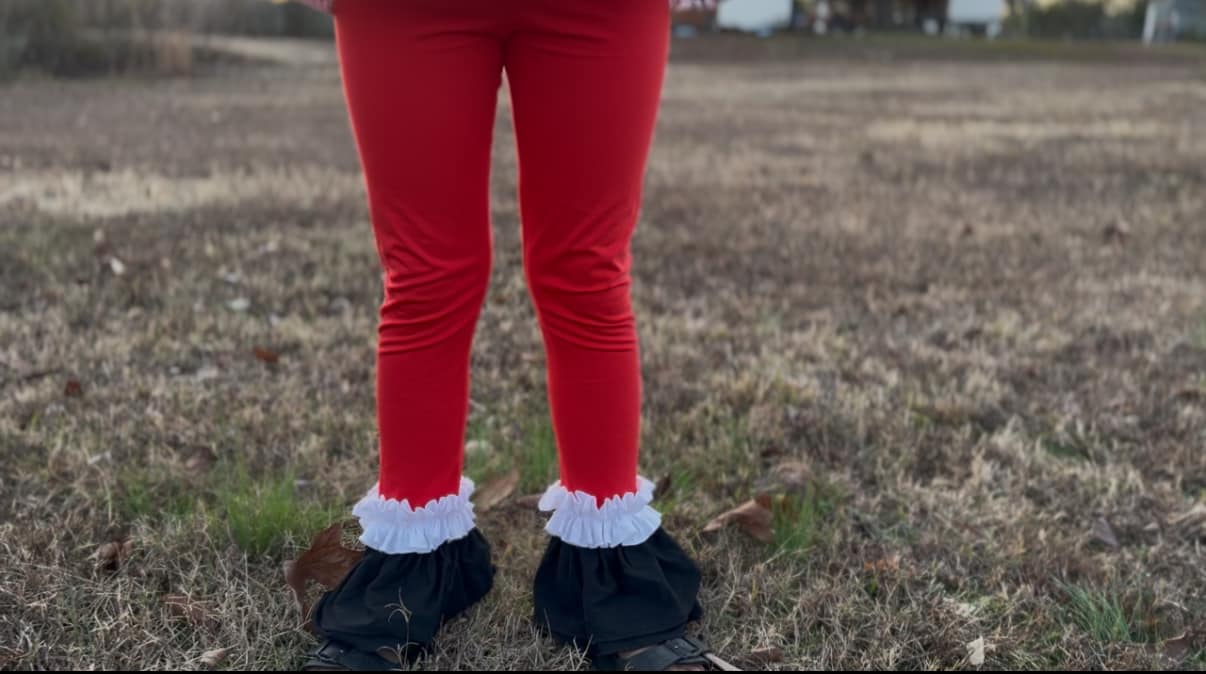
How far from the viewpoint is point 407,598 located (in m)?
1.62

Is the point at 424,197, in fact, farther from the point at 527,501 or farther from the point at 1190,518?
the point at 1190,518

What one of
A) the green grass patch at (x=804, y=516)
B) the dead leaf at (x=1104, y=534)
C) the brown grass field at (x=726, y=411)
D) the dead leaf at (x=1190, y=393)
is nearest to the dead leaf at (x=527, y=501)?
the brown grass field at (x=726, y=411)

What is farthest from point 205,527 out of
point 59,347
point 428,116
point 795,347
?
point 795,347

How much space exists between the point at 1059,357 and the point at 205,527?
2.59 m

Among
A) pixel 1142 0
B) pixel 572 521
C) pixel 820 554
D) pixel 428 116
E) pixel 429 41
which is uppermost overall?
pixel 1142 0

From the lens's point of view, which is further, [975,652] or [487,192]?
[975,652]

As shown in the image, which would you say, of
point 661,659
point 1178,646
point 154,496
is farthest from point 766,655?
point 154,496

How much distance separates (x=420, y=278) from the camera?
1.53m

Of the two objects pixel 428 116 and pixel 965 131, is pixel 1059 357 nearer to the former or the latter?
pixel 428 116

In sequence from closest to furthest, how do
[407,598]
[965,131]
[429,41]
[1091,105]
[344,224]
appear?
[429,41], [407,598], [344,224], [965,131], [1091,105]

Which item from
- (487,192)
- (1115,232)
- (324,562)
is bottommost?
(324,562)

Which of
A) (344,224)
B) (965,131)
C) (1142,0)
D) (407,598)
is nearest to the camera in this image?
(407,598)

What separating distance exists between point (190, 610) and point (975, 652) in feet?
4.38

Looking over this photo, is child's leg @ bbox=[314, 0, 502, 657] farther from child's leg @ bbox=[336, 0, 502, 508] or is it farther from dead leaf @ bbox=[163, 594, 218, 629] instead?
dead leaf @ bbox=[163, 594, 218, 629]
